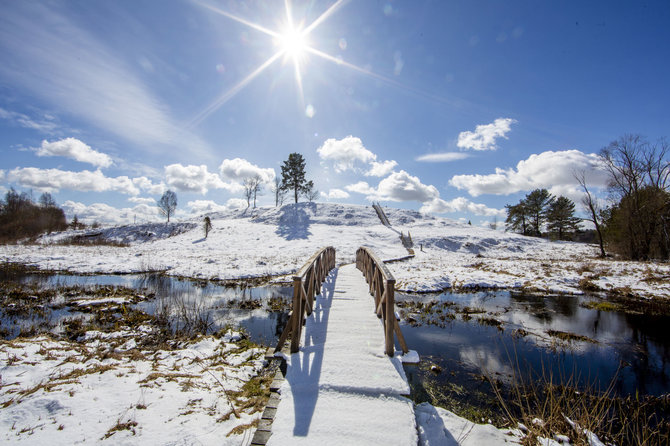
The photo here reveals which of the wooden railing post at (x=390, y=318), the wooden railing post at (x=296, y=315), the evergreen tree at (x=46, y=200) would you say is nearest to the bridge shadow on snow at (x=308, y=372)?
the wooden railing post at (x=296, y=315)

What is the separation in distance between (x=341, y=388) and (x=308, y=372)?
0.66 m

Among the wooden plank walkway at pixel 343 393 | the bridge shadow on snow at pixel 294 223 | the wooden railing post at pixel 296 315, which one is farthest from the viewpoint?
the bridge shadow on snow at pixel 294 223

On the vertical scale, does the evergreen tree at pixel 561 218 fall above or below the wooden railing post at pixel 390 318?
above

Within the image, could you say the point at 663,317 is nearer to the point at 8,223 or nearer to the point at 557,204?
the point at 557,204

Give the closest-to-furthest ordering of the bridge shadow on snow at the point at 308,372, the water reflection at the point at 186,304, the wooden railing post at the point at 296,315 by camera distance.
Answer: the bridge shadow on snow at the point at 308,372, the wooden railing post at the point at 296,315, the water reflection at the point at 186,304

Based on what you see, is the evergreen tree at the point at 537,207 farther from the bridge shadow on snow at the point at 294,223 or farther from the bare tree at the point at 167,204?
the bare tree at the point at 167,204

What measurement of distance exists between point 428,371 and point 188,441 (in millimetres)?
4549

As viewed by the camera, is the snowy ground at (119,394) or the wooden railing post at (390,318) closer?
the snowy ground at (119,394)

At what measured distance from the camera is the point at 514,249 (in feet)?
110

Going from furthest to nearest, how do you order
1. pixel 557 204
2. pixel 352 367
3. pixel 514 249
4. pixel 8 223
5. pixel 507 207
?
A: pixel 507 207 < pixel 557 204 < pixel 8 223 < pixel 514 249 < pixel 352 367

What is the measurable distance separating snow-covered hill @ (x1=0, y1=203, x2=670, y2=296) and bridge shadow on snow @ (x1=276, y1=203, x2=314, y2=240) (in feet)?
0.52

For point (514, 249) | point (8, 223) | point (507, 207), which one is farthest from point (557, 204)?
point (8, 223)

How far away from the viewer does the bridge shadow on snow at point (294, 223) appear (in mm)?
34856

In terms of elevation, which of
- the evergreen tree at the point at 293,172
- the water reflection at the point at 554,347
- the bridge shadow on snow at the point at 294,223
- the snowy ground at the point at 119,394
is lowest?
the water reflection at the point at 554,347
